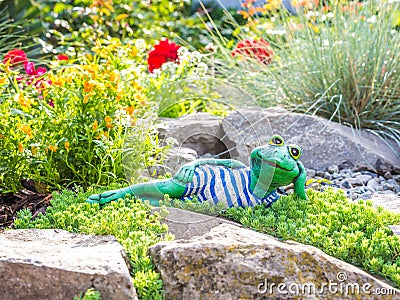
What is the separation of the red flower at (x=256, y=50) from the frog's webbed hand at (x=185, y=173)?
8.26ft

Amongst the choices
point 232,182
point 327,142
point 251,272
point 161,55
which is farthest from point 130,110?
point 161,55

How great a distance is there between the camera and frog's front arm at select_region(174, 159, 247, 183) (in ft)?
9.93

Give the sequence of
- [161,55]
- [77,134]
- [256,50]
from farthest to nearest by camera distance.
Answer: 1. [256,50]
2. [161,55]
3. [77,134]

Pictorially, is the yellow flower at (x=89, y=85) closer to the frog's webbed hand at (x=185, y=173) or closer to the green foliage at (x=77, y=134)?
the green foliage at (x=77, y=134)

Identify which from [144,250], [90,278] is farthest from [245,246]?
[90,278]

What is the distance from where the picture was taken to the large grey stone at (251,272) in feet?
7.32

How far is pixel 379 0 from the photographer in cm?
512

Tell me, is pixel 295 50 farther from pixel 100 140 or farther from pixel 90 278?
pixel 90 278

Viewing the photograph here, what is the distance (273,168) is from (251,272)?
83 cm

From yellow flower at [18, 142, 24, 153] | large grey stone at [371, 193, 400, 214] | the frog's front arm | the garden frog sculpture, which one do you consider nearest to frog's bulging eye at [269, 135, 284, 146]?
the garden frog sculpture

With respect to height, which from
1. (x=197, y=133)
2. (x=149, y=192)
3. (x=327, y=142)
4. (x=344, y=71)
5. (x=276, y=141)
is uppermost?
(x=276, y=141)

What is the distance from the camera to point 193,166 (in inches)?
120

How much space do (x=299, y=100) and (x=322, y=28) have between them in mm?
611

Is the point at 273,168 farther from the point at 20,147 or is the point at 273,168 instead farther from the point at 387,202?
the point at 20,147
